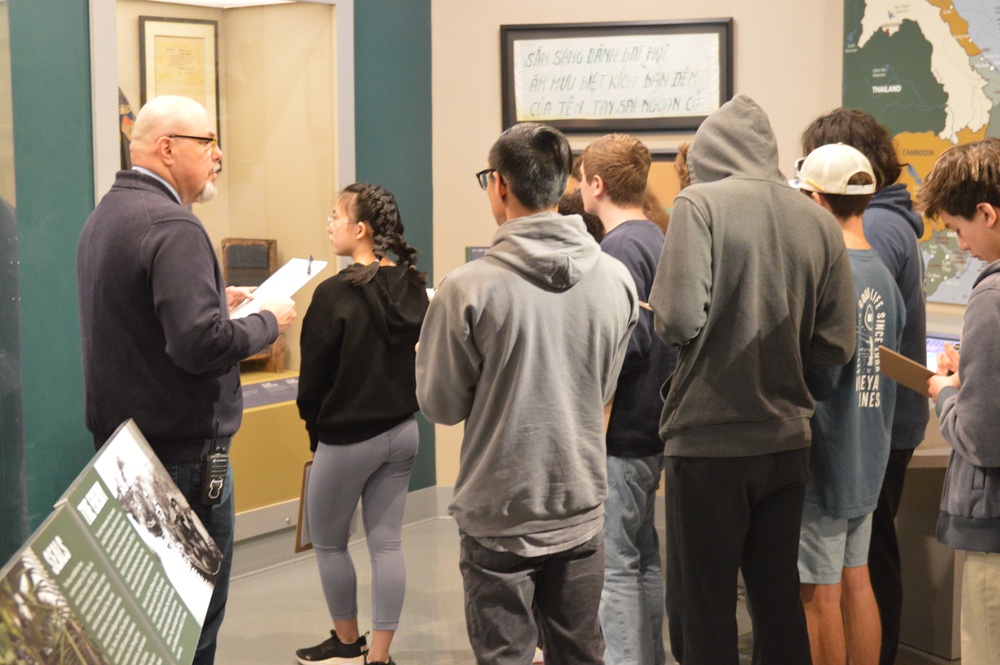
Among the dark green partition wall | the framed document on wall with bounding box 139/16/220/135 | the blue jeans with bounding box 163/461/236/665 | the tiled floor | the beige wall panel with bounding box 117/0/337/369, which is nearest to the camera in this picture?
the dark green partition wall

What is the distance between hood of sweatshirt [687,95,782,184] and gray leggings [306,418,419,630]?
1.38 m

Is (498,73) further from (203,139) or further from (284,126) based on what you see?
(203,139)

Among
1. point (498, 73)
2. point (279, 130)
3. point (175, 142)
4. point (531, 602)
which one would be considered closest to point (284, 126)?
point (279, 130)

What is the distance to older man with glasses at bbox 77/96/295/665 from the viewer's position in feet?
7.84

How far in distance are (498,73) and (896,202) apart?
8.51 feet

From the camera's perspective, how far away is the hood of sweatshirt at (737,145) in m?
2.46

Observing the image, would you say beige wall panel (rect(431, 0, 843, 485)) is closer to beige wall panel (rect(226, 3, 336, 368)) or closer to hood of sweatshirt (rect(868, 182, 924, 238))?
beige wall panel (rect(226, 3, 336, 368))

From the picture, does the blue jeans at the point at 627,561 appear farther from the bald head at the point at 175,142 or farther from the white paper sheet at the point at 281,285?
the bald head at the point at 175,142

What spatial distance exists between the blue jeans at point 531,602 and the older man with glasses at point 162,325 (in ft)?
2.37

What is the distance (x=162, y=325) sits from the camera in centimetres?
244

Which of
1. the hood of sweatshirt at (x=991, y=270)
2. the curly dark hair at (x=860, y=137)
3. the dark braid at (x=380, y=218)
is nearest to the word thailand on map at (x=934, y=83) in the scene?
the curly dark hair at (x=860, y=137)

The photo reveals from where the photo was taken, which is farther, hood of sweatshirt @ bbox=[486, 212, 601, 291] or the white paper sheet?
the white paper sheet

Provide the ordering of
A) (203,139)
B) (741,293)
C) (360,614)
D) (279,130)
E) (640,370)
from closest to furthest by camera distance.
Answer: (741,293) → (203,139) → (640,370) → (360,614) → (279,130)

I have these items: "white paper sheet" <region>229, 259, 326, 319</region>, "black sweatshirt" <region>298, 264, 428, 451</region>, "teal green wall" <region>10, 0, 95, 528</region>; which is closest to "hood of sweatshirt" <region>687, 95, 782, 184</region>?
"white paper sheet" <region>229, 259, 326, 319</region>
